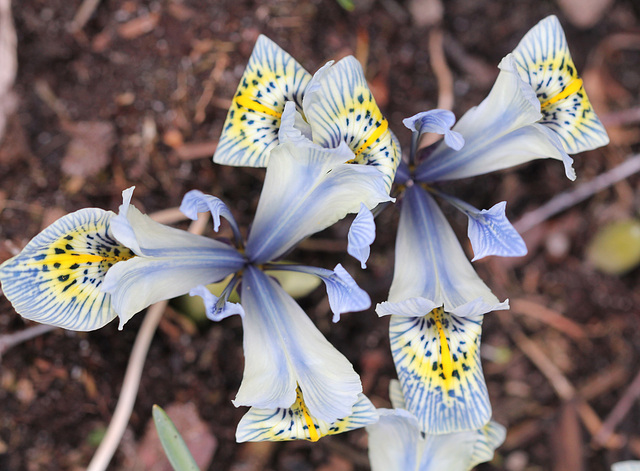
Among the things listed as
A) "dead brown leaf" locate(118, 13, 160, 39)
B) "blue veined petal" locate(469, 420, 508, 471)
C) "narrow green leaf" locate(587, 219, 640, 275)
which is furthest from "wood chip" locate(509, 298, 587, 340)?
"dead brown leaf" locate(118, 13, 160, 39)

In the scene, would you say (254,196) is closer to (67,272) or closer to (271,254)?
(271,254)

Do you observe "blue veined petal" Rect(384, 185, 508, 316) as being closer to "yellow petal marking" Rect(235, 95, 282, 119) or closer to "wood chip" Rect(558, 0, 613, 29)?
"yellow petal marking" Rect(235, 95, 282, 119)

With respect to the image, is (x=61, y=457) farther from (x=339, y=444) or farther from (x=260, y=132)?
(x=260, y=132)

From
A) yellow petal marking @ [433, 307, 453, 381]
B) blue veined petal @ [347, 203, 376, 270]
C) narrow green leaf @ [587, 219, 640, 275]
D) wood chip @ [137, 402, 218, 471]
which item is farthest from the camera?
narrow green leaf @ [587, 219, 640, 275]

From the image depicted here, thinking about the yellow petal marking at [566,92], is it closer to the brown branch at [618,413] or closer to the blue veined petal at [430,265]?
the blue veined petal at [430,265]

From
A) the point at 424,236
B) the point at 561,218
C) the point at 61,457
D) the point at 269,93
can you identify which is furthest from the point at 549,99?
the point at 61,457

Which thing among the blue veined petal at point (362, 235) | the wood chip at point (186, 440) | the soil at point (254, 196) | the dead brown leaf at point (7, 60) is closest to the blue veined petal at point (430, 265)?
the blue veined petal at point (362, 235)
